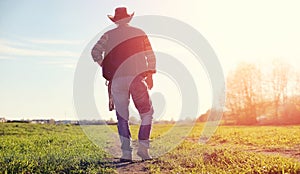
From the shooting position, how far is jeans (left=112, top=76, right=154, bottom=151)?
24.8 ft

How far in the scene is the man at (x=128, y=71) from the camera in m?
7.56

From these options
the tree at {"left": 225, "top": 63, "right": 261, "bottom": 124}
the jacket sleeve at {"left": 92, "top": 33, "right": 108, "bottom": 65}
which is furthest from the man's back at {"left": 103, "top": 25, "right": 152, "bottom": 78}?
the tree at {"left": 225, "top": 63, "right": 261, "bottom": 124}

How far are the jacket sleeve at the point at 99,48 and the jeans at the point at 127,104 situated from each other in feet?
1.82

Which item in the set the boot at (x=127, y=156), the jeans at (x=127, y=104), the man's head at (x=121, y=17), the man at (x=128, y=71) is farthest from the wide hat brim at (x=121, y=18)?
the boot at (x=127, y=156)

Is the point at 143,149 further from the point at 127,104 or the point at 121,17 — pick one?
the point at 121,17

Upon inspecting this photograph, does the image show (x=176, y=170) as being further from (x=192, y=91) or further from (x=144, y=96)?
(x=192, y=91)

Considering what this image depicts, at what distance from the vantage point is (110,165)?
7.12 m

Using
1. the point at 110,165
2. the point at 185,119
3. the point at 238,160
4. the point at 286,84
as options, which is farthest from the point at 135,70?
the point at 286,84

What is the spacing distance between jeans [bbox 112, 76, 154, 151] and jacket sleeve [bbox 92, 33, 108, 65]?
0.55 meters

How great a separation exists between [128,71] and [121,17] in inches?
42.0

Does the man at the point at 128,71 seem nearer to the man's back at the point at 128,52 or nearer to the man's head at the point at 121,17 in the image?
the man's back at the point at 128,52

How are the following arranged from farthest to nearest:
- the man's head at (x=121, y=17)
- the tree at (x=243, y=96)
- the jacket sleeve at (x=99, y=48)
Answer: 1. the tree at (x=243, y=96)
2. the man's head at (x=121, y=17)
3. the jacket sleeve at (x=99, y=48)

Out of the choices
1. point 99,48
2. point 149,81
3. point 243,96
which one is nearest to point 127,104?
point 149,81

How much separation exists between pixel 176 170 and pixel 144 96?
62.1 inches
